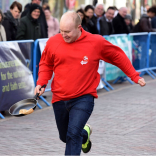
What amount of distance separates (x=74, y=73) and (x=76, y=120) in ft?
1.54

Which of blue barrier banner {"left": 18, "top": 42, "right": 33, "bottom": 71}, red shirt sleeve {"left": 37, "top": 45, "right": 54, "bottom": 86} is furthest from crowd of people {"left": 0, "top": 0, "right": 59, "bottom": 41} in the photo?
red shirt sleeve {"left": 37, "top": 45, "right": 54, "bottom": 86}

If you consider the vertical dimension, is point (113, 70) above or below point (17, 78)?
below

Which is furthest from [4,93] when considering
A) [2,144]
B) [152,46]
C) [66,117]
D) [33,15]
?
[152,46]

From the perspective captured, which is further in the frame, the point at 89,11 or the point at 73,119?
the point at 89,11

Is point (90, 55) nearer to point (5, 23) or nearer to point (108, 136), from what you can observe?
point (108, 136)

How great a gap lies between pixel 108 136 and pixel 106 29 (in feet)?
20.8

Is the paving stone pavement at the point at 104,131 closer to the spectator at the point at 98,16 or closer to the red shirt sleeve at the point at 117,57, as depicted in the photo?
the red shirt sleeve at the point at 117,57

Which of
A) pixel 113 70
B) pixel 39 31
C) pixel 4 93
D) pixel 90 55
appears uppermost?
pixel 90 55

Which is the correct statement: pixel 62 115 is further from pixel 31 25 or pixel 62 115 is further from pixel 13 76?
pixel 31 25

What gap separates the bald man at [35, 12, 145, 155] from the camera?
4.13m

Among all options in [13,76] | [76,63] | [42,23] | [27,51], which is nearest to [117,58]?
[76,63]

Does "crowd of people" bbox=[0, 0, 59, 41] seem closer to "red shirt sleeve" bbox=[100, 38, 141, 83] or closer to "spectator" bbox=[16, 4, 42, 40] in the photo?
"spectator" bbox=[16, 4, 42, 40]

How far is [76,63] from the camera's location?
4.19 m

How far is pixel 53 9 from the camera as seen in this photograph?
1744 centimetres
